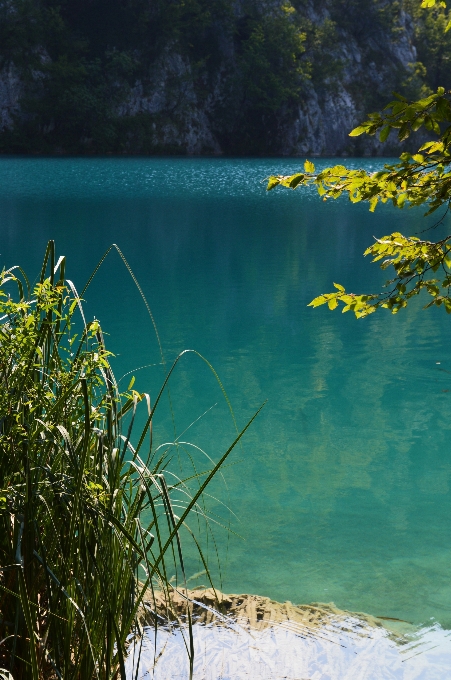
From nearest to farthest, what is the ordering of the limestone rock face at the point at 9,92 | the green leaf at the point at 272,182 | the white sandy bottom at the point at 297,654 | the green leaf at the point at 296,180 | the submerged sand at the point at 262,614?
1. the green leaf at the point at 296,180
2. the green leaf at the point at 272,182
3. the white sandy bottom at the point at 297,654
4. the submerged sand at the point at 262,614
5. the limestone rock face at the point at 9,92

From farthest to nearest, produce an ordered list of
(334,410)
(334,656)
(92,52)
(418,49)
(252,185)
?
(418,49) → (92,52) → (252,185) → (334,410) → (334,656)

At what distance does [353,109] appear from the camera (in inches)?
2199

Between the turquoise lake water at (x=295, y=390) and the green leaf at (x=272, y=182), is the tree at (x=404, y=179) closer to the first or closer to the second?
the green leaf at (x=272, y=182)

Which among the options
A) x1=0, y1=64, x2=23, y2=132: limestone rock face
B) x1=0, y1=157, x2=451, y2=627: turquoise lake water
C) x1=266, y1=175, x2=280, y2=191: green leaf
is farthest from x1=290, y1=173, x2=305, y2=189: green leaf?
x1=0, y1=64, x2=23, y2=132: limestone rock face

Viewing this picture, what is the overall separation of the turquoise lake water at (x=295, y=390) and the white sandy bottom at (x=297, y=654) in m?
0.29

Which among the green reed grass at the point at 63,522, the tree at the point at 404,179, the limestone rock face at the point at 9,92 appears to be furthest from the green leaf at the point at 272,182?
the limestone rock face at the point at 9,92

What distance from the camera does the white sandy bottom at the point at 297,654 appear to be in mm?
2396

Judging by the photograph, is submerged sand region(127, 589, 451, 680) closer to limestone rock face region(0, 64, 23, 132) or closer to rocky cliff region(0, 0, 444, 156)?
rocky cliff region(0, 0, 444, 156)

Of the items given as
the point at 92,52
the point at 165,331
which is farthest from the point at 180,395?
the point at 92,52

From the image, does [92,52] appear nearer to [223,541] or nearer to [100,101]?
[100,101]

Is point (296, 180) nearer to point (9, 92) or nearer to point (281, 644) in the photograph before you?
point (281, 644)

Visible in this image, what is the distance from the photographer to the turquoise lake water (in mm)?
3537

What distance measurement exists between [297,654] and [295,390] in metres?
3.73

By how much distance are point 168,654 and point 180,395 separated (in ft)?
11.8
